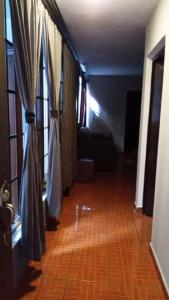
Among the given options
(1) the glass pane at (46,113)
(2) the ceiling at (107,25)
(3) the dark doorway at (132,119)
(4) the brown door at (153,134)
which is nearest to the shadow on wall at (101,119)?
(3) the dark doorway at (132,119)

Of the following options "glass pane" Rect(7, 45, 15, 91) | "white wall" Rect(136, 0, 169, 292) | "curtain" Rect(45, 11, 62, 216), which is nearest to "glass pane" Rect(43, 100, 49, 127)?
"curtain" Rect(45, 11, 62, 216)

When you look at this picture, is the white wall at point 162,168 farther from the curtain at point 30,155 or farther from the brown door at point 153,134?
the curtain at point 30,155

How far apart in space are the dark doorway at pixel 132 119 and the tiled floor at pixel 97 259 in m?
4.93

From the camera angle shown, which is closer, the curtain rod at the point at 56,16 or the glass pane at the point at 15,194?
the glass pane at the point at 15,194

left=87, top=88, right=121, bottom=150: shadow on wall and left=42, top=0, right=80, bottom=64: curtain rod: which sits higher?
left=42, top=0, right=80, bottom=64: curtain rod

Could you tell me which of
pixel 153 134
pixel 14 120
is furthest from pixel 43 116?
pixel 153 134

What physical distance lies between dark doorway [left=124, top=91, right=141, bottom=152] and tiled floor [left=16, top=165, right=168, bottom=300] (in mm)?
4933

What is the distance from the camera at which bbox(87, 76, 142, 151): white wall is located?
8.03m

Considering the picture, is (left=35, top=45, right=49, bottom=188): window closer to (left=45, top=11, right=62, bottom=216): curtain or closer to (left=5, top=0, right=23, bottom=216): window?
(left=45, top=11, right=62, bottom=216): curtain

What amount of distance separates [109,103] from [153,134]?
5.35m

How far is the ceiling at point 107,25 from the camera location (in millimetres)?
2494

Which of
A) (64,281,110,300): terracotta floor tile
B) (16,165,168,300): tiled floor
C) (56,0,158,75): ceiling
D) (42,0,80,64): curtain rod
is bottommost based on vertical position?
(64,281,110,300): terracotta floor tile

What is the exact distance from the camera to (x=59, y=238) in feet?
8.34

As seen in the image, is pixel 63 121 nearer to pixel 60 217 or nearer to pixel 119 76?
pixel 60 217
